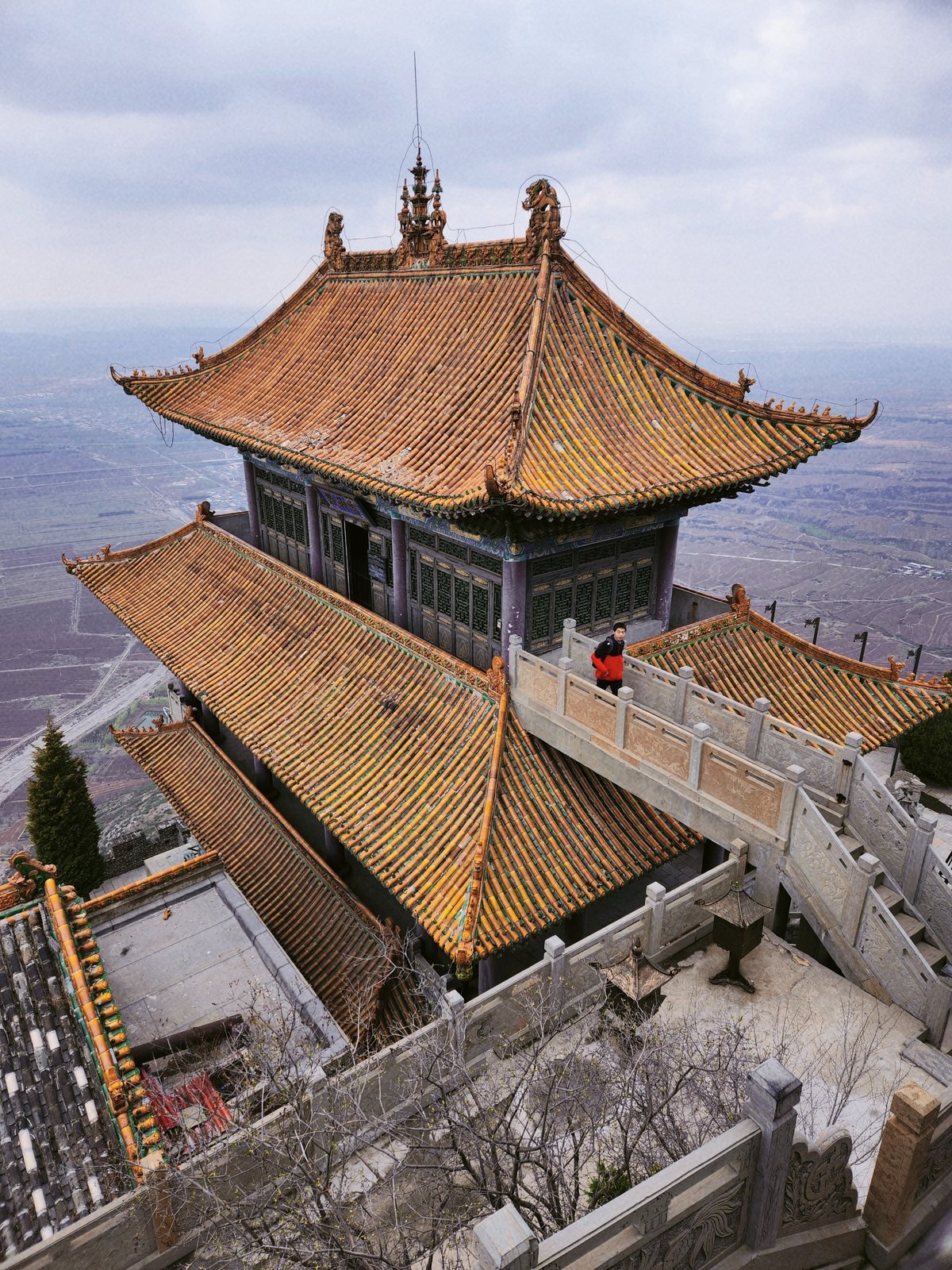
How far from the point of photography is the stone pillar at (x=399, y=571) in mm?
15367

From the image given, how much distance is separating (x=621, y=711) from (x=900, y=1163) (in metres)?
5.88

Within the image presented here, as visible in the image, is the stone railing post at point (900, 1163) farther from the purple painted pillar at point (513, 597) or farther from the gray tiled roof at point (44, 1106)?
the purple painted pillar at point (513, 597)

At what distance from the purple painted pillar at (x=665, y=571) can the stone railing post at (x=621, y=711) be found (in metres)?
4.18

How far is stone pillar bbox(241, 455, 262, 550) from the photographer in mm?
21078

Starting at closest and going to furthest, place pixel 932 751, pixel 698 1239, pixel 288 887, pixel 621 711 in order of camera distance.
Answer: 1. pixel 698 1239
2. pixel 621 711
3. pixel 288 887
4. pixel 932 751

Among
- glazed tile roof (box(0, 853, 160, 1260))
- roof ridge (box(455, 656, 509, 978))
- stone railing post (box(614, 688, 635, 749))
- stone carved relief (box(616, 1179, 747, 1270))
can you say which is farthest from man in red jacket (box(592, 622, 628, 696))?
glazed tile roof (box(0, 853, 160, 1260))

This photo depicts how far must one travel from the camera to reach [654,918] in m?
11.0

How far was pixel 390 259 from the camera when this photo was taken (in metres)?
18.5

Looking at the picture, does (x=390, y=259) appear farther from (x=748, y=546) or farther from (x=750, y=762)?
(x=748, y=546)

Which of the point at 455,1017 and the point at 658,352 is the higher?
the point at 658,352

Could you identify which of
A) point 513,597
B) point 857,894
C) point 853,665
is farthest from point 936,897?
point 513,597

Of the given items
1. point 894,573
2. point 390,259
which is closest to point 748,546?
point 894,573

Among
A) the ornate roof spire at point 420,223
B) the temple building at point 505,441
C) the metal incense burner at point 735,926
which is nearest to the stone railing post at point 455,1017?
the metal incense burner at point 735,926

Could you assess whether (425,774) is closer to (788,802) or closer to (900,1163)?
(788,802)
